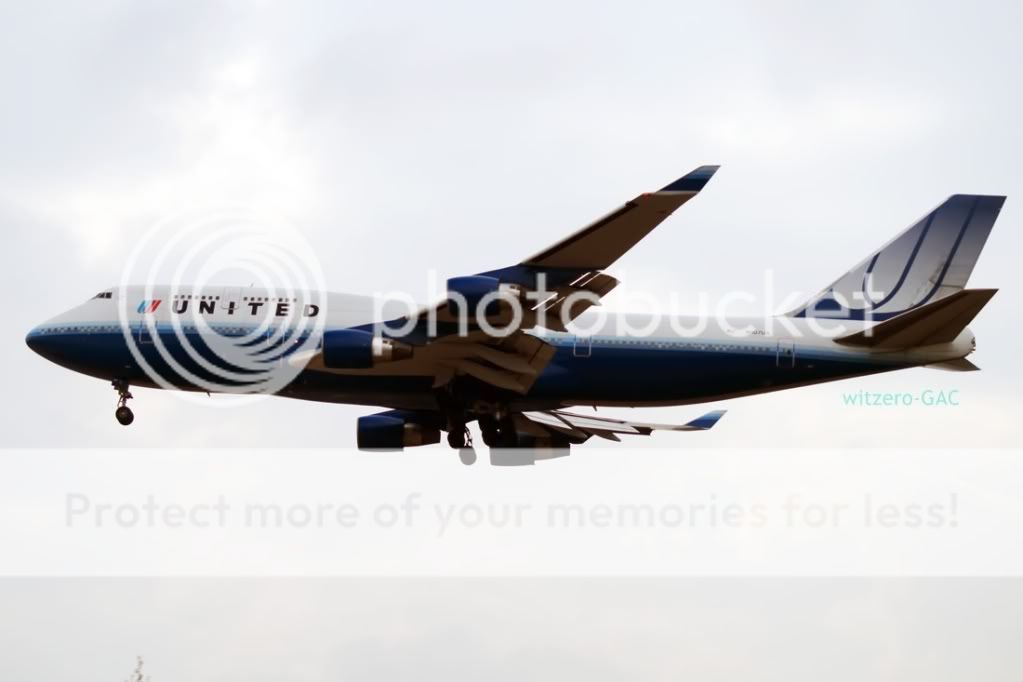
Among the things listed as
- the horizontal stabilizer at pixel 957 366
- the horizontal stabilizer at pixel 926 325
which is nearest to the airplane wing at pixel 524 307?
the horizontal stabilizer at pixel 926 325

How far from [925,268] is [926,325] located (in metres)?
5.12

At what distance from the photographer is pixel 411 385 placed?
42.7 m

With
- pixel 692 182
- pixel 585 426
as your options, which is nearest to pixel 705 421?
pixel 585 426

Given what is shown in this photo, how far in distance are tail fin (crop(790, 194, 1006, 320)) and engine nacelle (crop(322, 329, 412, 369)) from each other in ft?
43.2

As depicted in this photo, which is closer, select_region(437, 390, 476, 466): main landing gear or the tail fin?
select_region(437, 390, 476, 466): main landing gear

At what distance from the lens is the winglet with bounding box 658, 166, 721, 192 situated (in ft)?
107

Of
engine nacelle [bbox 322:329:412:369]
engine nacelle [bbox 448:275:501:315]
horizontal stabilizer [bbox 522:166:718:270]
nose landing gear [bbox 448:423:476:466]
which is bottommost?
nose landing gear [bbox 448:423:476:466]

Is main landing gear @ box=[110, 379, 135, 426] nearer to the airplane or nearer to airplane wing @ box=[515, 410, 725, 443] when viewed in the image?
the airplane

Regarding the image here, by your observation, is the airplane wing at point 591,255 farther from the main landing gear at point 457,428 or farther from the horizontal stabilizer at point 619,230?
the main landing gear at point 457,428

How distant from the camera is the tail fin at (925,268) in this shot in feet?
148

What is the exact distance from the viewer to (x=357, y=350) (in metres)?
39.3

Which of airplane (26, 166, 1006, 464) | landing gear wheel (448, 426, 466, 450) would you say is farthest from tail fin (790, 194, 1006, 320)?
landing gear wheel (448, 426, 466, 450)

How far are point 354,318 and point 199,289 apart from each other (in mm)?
4712

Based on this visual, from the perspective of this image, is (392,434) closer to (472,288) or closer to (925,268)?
(472,288)
